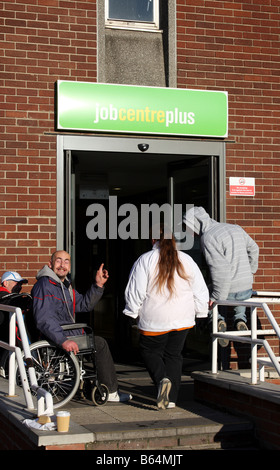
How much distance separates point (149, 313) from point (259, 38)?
4.59 metres

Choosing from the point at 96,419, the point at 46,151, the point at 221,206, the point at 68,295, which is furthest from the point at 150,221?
the point at 96,419

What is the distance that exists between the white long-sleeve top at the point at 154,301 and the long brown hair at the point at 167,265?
40 mm

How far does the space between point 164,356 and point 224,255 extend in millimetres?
1705

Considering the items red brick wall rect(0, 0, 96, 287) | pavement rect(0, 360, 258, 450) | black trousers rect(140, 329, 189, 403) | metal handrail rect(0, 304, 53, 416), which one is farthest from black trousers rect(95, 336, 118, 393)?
red brick wall rect(0, 0, 96, 287)

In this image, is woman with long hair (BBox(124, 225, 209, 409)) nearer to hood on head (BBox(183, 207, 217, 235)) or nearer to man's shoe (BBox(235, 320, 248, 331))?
man's shoe (BBox(235, 320, 248, 331))

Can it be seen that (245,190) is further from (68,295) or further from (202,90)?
(68,295)

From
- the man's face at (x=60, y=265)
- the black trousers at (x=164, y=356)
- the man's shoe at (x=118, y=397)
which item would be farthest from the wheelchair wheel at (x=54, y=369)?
the man's face at (x=60, y=265)

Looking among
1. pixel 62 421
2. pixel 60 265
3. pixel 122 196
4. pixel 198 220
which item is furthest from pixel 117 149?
pixel 122 196

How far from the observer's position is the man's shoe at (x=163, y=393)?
6.50 m

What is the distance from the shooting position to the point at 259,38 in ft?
31.5

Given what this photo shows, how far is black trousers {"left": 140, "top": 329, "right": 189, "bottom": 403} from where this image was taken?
662 cm

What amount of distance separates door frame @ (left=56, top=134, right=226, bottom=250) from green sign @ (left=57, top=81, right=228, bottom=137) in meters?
0.12

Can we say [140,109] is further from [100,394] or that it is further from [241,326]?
[100,394]

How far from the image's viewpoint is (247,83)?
9.52 metres
